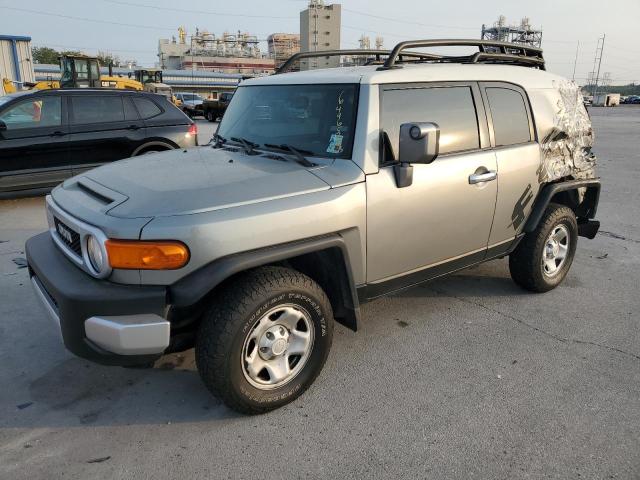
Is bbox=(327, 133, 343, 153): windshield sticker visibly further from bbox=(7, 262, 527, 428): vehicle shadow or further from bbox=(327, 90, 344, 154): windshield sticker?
bbox=(7, 262, 527, 428): vehicle shadow

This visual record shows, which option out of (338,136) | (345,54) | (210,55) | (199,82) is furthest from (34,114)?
(210,55)

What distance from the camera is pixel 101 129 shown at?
296 inches

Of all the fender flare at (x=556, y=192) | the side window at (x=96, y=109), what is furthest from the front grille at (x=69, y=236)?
the side window at (x=96, y=109)

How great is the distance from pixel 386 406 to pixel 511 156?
2.10 metres

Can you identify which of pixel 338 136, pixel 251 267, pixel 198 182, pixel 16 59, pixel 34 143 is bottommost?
pixel 251 267

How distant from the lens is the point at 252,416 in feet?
8.96

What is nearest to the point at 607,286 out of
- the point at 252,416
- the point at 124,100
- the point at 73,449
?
the point at 252,416

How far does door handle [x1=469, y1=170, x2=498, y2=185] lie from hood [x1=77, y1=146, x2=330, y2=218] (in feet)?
3.97

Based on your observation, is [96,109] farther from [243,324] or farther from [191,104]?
[191,104]

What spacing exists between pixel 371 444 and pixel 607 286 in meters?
3.18

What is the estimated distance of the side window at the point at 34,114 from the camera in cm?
692

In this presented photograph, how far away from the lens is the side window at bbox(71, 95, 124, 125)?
7395 millimetres

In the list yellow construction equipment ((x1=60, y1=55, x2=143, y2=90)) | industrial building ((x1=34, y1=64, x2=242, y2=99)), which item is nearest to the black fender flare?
yellow construction equipment ((x1=60, y1=55, x2=143, y2=90))

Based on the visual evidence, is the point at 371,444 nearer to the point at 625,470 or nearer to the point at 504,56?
the point at 625,470
